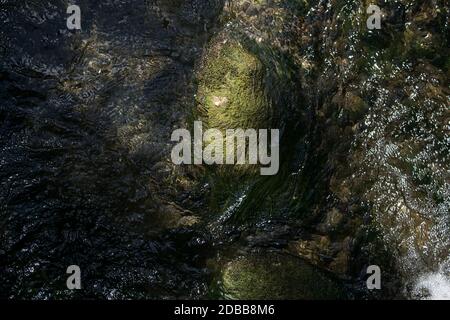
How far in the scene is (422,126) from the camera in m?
4.23

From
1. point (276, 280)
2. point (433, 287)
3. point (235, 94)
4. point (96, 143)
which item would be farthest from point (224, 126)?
point (433, 287)

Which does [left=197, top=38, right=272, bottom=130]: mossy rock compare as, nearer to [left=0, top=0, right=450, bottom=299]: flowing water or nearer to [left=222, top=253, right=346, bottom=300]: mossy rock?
[left=0, top=0, right=450, bottom=299]: flowing water

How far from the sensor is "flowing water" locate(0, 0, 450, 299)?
3.97 m

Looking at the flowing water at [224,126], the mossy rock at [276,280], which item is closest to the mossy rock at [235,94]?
the flowing water at [224,126]

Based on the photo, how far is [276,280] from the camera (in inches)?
153

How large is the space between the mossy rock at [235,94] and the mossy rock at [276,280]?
112cm

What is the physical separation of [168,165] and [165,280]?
37.5 inches

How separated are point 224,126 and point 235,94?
0.29 m

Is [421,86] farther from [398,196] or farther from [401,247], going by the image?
[401,247]

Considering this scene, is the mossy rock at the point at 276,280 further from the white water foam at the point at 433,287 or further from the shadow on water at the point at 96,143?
the white water foam at the point at 433,287

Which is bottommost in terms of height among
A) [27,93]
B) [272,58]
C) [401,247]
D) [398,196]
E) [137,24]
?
[401,247]

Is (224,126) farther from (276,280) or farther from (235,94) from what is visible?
(276,280)
